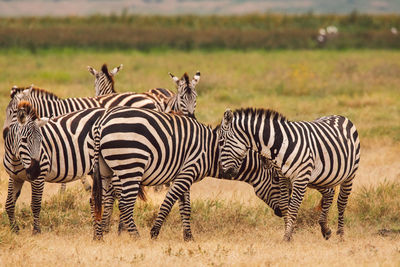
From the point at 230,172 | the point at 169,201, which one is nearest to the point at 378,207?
the point at 230,172

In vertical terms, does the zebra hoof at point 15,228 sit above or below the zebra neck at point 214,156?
below

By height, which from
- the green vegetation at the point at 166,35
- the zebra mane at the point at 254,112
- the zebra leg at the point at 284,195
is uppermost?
the zebra mane at the point at 254,112

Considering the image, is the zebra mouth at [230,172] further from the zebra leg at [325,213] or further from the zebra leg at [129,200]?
the zebra leg at [325,213]

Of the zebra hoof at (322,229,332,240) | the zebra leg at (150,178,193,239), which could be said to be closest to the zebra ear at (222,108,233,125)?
the zebra leg at (150,178,193,239)

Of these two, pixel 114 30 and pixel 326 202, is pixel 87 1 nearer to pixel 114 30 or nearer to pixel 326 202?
pixel 114 30

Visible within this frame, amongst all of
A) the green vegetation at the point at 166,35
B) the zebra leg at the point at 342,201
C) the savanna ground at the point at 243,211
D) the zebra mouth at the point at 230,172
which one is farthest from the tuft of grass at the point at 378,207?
the green vegetation at the point at 166,35

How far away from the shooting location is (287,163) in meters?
8.00

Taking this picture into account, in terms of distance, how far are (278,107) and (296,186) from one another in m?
9.86

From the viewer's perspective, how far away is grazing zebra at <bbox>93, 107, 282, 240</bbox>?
761 centimetres

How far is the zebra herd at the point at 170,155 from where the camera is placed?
7.73 metres

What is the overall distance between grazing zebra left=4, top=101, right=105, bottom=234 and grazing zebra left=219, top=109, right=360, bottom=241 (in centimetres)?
179

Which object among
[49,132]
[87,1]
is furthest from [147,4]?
[49,132]

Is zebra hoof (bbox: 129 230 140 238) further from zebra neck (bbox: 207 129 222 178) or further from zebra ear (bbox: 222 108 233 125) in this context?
zebra ear (bbox: 222 108 233 125)

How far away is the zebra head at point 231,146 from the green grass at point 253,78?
6427 mm
